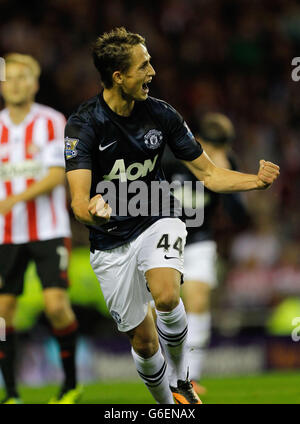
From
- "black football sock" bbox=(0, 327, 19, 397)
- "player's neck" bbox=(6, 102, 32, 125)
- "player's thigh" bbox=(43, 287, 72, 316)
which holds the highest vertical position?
"player's neck" bbox=(6, 102, 32, 125)

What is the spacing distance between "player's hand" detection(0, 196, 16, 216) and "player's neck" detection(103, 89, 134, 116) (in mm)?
1450

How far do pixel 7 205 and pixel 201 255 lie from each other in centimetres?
184

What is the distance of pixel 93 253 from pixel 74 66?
8.86 metres

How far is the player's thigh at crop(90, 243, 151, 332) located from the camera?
4.56m

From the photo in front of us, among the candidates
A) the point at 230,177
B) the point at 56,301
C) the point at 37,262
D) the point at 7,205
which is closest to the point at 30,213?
the point at 7,205

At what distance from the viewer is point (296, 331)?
920 centimetres

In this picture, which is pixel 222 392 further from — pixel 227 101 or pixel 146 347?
pixel 227 101

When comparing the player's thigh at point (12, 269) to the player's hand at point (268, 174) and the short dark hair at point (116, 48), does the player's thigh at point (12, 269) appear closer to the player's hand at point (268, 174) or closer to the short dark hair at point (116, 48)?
the short dark hair at point (116, 48)

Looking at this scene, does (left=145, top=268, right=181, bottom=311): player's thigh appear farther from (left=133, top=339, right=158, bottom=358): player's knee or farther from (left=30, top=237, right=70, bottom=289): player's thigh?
(left=30, top=237, right=70, bottom=289): player's thigh

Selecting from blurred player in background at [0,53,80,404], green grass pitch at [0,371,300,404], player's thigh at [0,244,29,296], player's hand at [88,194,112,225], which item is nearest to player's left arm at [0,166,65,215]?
Answer: blurred player in background at [0,53,80,404]

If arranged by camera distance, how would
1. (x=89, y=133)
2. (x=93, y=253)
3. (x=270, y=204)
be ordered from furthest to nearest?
(x=270, y=204) < (x=93, y=253) < (x=89, y=133)
